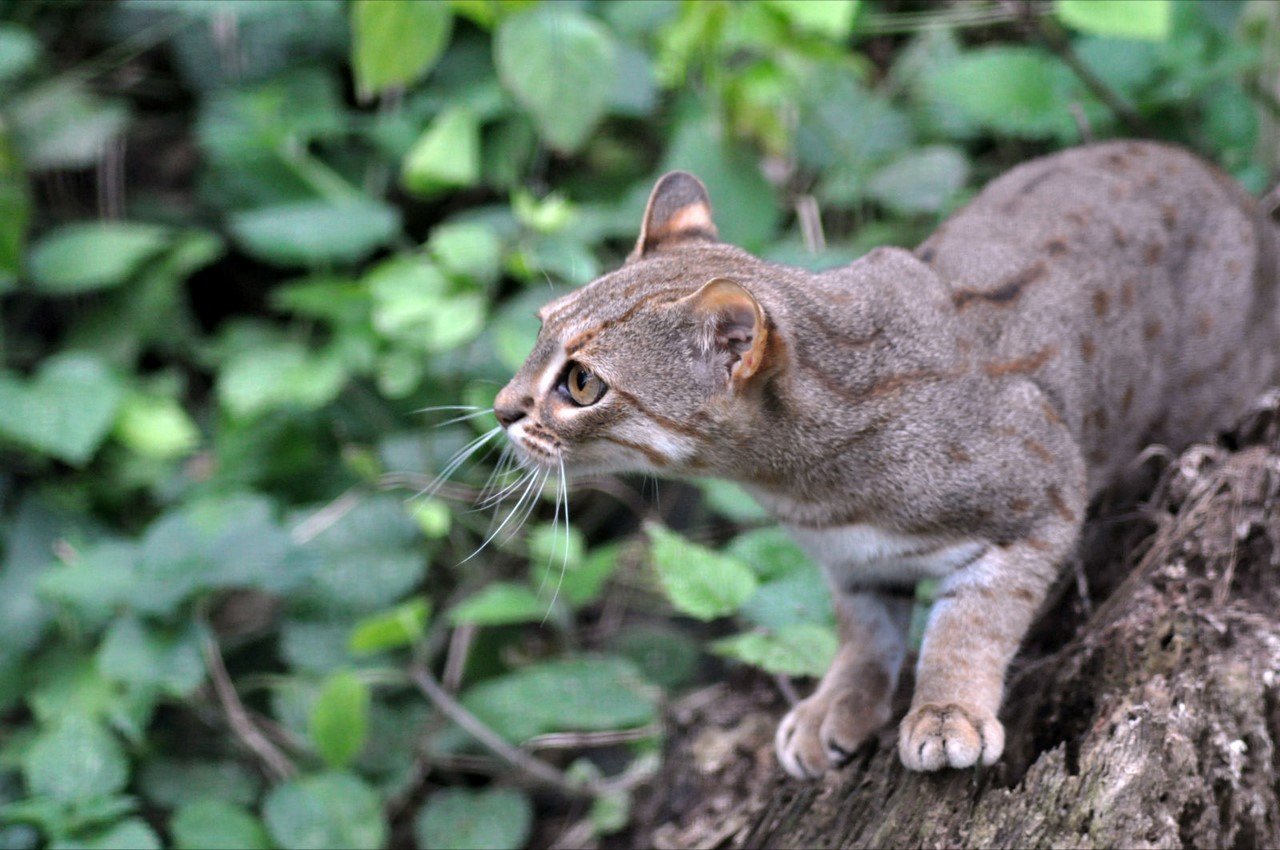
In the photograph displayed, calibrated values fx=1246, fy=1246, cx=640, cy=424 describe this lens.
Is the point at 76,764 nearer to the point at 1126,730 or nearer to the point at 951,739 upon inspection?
the point at 951,739

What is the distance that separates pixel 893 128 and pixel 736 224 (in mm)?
1151

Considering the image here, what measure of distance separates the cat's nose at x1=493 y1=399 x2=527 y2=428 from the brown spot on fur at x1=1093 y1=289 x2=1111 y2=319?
1788 mm

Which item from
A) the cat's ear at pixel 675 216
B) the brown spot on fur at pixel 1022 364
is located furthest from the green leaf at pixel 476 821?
the brown spot on fur at pixel 1022 364

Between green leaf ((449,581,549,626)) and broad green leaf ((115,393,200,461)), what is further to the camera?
broad green leaf ((115,393,200,461))

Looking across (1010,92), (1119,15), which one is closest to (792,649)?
(1119,15)

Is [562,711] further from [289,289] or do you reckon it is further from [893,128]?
[893,128]

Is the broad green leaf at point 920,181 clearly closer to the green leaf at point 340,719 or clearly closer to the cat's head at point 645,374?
the cat's head at point 645,374

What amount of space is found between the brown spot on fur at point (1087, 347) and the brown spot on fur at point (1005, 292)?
228mm

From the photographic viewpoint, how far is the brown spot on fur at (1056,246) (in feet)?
12.6

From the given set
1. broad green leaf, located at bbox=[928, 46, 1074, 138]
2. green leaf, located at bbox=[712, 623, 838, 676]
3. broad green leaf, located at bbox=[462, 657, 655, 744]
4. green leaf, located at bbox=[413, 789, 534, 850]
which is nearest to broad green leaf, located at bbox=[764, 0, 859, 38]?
broad green leaf, located at bbox=[928, 46, 1074, 138]

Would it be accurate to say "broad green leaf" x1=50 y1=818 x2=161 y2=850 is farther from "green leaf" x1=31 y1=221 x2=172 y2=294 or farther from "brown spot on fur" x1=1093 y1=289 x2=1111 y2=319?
"brown spot on fur" x1=1093 y1=289 x2=1111 y2=319

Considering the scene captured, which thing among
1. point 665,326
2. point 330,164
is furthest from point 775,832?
point 330,164

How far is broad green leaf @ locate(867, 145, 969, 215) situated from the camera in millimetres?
5512

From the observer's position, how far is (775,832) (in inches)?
141
